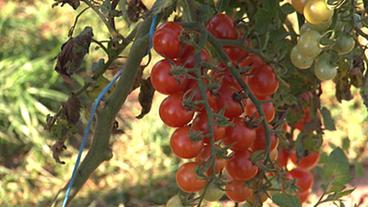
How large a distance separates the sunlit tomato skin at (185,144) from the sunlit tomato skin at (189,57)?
78 millimetres

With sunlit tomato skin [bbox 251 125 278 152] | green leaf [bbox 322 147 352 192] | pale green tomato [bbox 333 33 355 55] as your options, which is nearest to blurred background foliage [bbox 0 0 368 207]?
green leaf [bbox 322 147 352 192]

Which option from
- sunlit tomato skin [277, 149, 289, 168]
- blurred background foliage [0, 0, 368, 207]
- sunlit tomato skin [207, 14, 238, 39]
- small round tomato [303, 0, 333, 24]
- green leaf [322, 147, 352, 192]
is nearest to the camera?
small round tomato [303, 0, 333, 24]

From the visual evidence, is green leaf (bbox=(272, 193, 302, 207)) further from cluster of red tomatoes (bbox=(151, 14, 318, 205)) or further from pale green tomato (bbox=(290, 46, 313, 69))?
pale green tomato (bbox=(290, 46, 313, 69))

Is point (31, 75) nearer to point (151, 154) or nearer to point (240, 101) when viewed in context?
point (151, 154)

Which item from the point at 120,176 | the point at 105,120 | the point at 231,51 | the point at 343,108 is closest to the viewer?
the point at 231,51

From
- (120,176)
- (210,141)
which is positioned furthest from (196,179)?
(120,176)

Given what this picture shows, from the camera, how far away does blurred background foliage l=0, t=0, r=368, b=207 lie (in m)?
2.68

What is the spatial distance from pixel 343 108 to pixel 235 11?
2.05 meters

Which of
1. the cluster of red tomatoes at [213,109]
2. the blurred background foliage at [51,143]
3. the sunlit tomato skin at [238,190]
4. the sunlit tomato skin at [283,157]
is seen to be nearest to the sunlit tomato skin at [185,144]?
the cluster of red tomatoes at [213,109]

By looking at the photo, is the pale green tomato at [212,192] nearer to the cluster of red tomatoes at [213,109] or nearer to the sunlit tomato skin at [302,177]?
the cluster of red tomatoes at [213,109]

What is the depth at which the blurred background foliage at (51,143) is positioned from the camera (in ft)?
8.80

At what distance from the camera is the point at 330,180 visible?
1.01 metres

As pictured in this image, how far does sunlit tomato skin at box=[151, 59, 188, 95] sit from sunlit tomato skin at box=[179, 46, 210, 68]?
0.6 inches

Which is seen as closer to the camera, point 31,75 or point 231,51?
point 231,51
